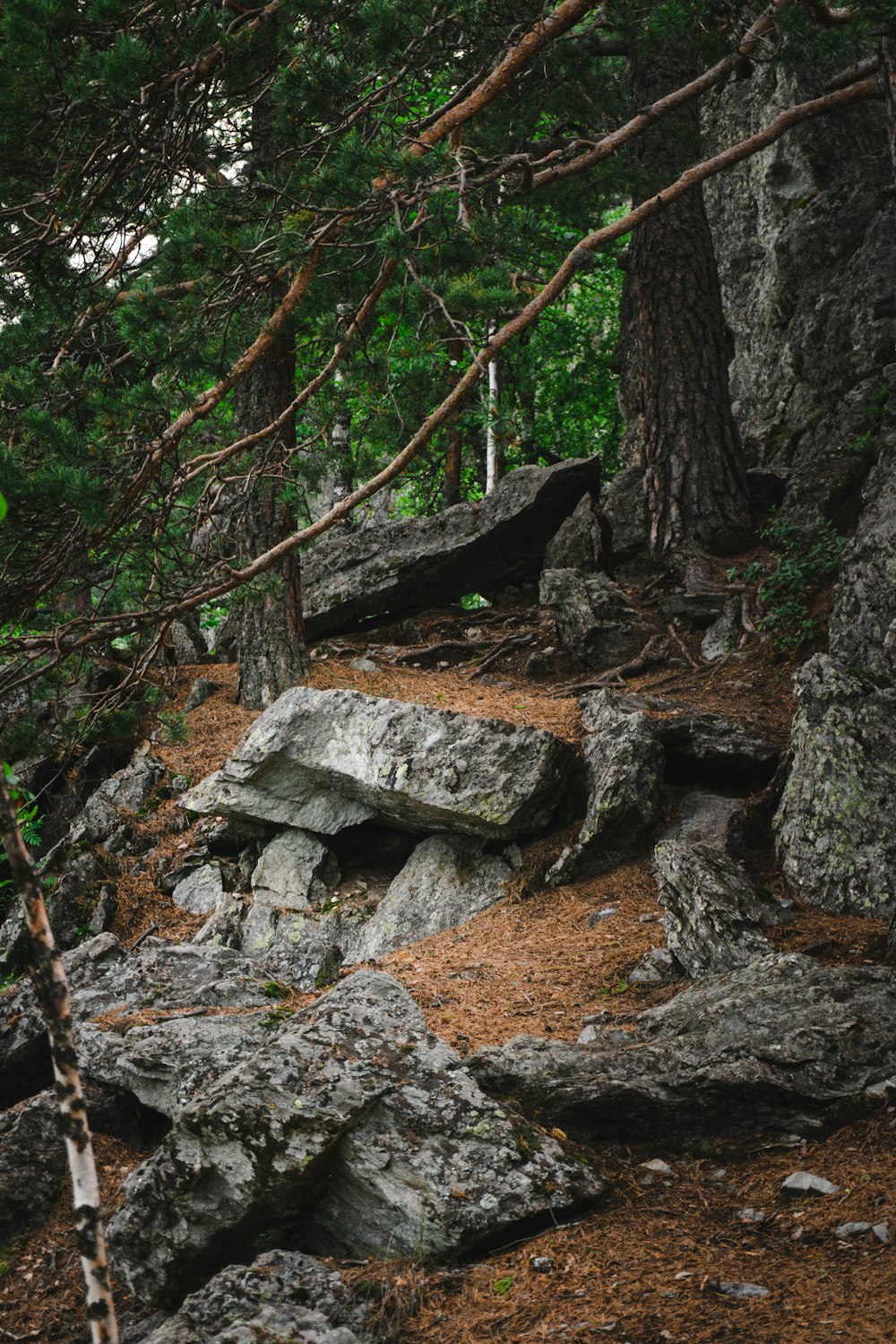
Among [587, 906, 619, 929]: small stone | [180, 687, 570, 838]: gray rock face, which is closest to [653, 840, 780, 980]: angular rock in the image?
[587, 906, 619, 929]: small stone

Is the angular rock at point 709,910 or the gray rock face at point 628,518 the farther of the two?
the gray rock face at point 628,518

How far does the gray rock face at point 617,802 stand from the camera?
728 centimetres

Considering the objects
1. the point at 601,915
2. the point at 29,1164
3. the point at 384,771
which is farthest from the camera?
the point at 384,771

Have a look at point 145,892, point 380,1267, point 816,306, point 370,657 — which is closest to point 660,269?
point 816,306

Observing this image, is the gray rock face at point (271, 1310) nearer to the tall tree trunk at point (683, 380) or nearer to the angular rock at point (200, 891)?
the angular rock at point (200, 891)

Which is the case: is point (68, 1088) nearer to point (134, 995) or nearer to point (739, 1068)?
point (739, 1068)

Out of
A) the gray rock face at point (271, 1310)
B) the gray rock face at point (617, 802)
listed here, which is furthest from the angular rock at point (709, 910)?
the gray rock face at point (271, 1310)

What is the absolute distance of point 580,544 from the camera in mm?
11344

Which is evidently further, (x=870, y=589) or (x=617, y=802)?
(x=870, y=589)

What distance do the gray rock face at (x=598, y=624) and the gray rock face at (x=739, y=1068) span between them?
5501mm

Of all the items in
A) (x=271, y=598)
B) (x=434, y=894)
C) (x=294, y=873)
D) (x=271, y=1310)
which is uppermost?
(x=271, y=598)

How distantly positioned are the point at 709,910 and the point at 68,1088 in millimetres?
3955

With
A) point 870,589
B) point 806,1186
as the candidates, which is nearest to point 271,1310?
point 806,1186

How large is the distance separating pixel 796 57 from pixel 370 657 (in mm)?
6793
